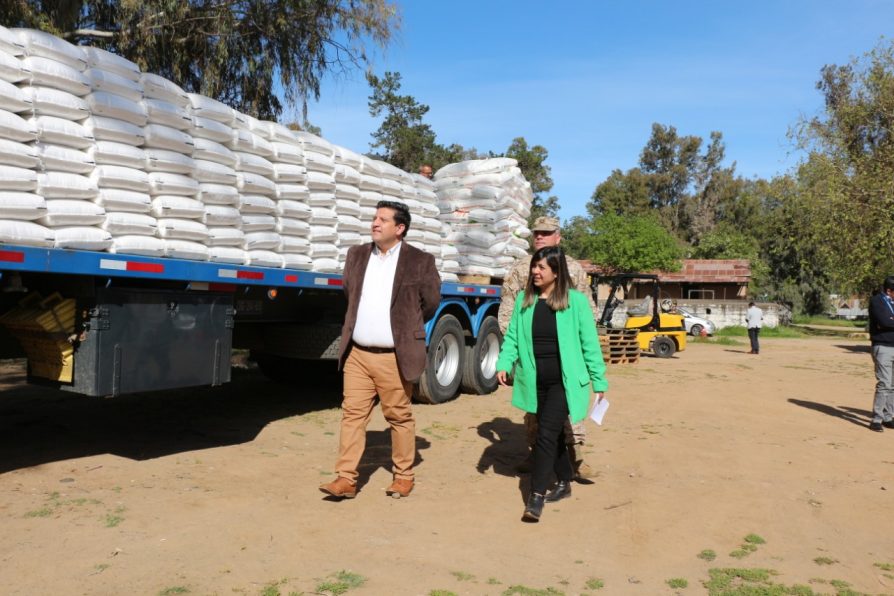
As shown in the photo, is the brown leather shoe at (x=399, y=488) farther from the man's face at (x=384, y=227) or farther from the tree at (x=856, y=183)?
the tree at (x=856, y=183)

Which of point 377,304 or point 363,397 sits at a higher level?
point 377,304

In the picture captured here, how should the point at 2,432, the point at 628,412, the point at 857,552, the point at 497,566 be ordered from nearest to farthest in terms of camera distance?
1. the point at 497,566
2. the point at 857,552
3. the point at 2,432
4. the point at 628,412

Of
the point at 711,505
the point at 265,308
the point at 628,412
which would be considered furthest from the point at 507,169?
the point at 711,505

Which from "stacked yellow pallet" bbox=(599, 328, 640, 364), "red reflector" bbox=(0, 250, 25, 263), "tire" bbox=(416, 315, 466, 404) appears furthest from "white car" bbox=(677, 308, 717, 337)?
"red reflector" bbox=(0, 250, 25, 263)

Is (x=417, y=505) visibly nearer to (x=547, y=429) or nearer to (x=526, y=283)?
(x=547, y=429)

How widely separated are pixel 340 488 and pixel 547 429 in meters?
1.34

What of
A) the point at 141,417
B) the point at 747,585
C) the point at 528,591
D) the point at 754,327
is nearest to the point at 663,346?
the point at 754,327

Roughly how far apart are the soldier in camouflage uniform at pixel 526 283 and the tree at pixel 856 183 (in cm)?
1944

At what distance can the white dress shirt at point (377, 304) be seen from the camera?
4.58 meters

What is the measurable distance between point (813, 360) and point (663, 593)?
1739cm

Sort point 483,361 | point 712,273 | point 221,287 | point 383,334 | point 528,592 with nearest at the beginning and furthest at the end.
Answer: point 528,592 → point 383,334 → point 221,287 → point 483,361 → point 712,273

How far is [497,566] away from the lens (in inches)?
142

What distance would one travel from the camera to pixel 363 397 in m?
4.65

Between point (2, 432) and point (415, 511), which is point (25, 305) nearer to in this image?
point (2, 432)
